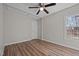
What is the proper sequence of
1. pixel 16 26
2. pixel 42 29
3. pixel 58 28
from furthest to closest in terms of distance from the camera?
pixel 42 29 → pixel 16 26 → pixel 58 28

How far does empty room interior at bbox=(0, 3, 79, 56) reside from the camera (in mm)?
3092

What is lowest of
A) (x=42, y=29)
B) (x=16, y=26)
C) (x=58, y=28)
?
(x=42, y=29)

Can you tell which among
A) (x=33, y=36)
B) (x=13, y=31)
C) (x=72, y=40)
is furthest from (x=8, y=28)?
(x=72, y=40)

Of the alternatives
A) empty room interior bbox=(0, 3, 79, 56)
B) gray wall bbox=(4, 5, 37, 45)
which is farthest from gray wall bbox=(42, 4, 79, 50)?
gray wall bbox=(4, 5, 37, 45)

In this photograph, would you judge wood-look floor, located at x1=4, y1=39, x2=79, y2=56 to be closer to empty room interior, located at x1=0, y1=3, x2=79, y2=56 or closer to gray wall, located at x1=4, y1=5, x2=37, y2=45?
empty room interior, located at x1=0, y1=3, x2=79, y2=56

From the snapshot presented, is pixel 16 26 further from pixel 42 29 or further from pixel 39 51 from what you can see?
pixel 39 51

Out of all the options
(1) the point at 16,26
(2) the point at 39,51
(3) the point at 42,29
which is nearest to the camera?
(2) the point at 39,51

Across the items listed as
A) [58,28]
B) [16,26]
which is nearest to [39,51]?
[58,28]

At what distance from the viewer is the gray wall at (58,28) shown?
135 inches

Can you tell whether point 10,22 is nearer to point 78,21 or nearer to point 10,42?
point 10,42

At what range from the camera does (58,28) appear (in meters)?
4.24

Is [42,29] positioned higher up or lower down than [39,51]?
higher up

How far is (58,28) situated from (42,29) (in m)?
1.62

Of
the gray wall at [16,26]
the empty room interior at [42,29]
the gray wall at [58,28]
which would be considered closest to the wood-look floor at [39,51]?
the empty room interior at [42,29]
